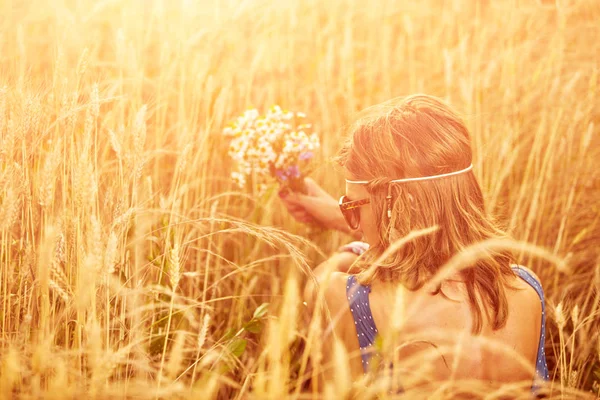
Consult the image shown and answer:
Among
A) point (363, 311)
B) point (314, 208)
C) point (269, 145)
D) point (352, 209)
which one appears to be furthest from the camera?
point (314, 208)

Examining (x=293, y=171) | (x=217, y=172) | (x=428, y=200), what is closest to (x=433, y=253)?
(x=428, y=200)

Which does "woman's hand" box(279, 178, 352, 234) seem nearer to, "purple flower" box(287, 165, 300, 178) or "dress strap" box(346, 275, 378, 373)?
"purple flower" box(287, 165, 300, 178)

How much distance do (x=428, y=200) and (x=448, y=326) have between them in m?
0.35

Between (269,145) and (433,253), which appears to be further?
(269,145)

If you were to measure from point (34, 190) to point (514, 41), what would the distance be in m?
2.84

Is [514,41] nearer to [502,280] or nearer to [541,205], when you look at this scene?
[541,205]

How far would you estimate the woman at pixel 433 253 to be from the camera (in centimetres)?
157

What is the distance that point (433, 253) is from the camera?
5.37 feet

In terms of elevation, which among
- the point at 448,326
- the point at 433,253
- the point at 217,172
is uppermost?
the point at 217,172

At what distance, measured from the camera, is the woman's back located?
1550mm

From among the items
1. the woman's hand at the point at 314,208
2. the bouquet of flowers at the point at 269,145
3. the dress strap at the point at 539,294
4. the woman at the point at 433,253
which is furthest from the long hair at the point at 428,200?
the woman's hand at the point at 314,208

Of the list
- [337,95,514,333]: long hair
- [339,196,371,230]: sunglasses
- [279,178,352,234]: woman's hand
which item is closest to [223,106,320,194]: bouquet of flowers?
[279,178,352,234]: woman's hand

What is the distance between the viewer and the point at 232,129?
2.17 meters

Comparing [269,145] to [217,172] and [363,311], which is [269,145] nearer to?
[217,172]
